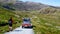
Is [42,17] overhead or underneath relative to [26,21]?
overhead

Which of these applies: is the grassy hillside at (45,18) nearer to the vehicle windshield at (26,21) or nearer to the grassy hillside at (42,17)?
the grassy hillside at (42,17)

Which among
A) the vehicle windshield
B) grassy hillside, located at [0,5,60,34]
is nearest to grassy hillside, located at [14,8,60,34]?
grassy hillside, located at [0,5,60,34]

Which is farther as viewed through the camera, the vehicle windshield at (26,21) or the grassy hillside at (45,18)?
the grassy hillside at (45,18)

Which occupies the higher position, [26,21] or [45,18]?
[45,18]

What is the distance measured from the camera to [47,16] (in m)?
16.1

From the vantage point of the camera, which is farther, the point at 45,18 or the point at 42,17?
the point at 42,17

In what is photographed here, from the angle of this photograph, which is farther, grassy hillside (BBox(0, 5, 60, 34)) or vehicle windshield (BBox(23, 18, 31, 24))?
grassy hillside (BBox(0, 5, 60, 34))

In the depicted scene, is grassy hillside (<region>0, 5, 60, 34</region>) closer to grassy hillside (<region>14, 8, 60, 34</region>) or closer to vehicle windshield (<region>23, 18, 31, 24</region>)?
grassy hillside (<region>14, 8, 60, 34</region>)

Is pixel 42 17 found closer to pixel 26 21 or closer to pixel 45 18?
pixel 45 18

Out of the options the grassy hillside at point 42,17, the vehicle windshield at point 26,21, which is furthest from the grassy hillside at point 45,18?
the vehicle windshield at point 26,21

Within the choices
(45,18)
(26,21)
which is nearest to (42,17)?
(45,18)

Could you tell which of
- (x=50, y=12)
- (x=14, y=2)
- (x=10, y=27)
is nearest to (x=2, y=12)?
(x=14, y=2)

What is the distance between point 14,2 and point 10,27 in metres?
3.40

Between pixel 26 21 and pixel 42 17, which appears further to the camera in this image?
pixel 42 17
